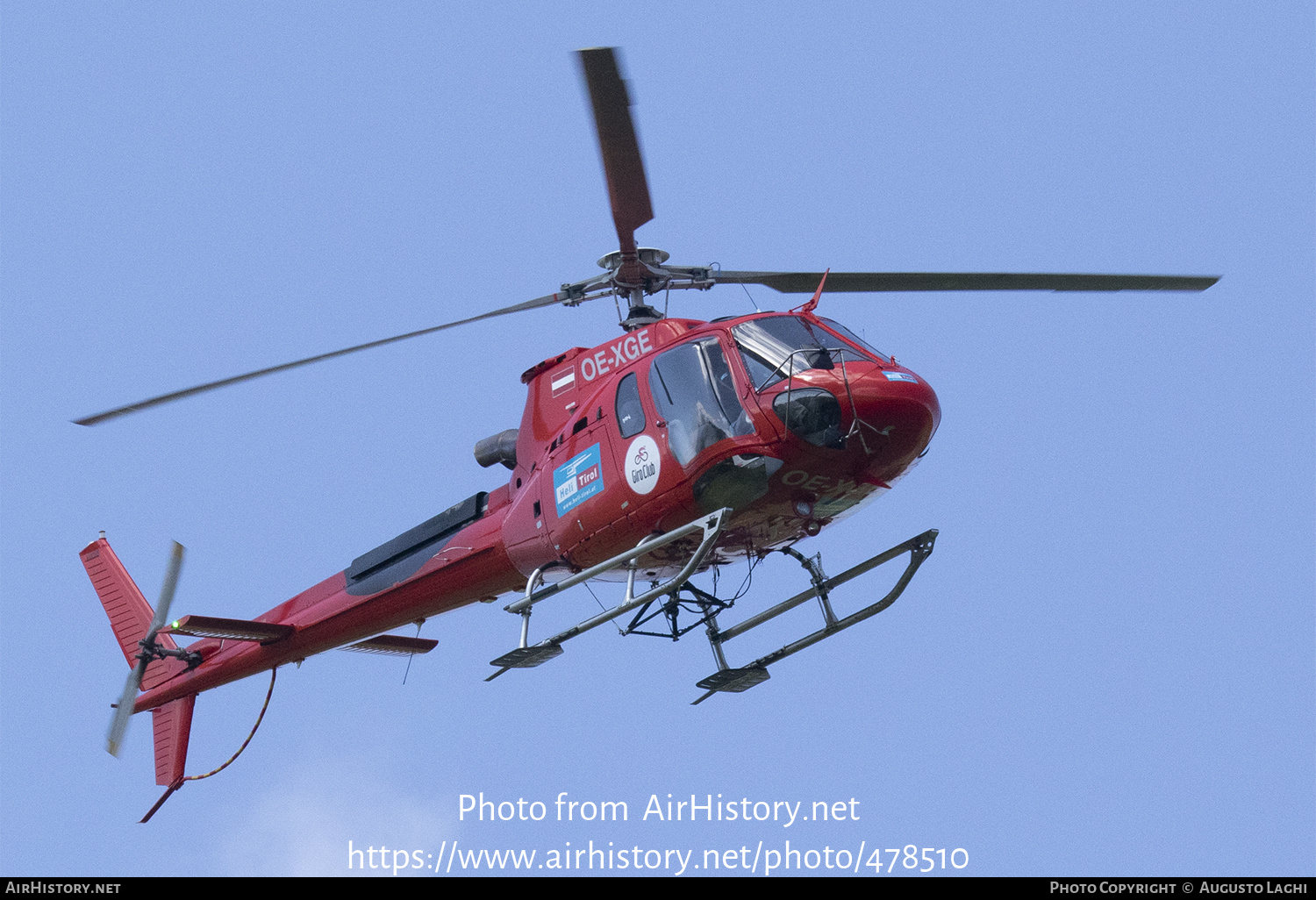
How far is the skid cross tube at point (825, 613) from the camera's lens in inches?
561

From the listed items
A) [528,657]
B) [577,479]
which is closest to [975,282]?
[577,479]

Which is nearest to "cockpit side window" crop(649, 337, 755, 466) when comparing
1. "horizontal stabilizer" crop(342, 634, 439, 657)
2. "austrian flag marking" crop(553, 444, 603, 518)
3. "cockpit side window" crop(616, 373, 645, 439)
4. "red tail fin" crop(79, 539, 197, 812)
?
"cockpit side window" crop(616, 373, 645, 439)

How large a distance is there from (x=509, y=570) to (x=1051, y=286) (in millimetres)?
6002

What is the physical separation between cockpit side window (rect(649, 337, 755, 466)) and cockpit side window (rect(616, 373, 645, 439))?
216mm

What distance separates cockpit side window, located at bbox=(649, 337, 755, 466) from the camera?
12.9 m

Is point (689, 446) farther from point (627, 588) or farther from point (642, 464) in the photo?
point (627, 588)

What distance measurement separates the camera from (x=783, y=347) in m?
13.0

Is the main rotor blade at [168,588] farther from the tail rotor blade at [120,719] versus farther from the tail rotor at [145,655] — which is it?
the tail rotor blade at [120,719]

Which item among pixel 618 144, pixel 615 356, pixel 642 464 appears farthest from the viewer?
pixel 615 356

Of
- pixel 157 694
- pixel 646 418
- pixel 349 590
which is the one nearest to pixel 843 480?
pixel 646 418

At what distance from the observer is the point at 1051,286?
47.5 feet

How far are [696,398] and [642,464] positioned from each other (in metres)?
0.79

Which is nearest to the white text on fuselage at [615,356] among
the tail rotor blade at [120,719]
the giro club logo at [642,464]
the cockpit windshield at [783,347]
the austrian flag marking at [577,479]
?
the austrian flag marking at [577,479]

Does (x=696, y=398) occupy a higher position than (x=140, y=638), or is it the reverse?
(x=696, y=398)
